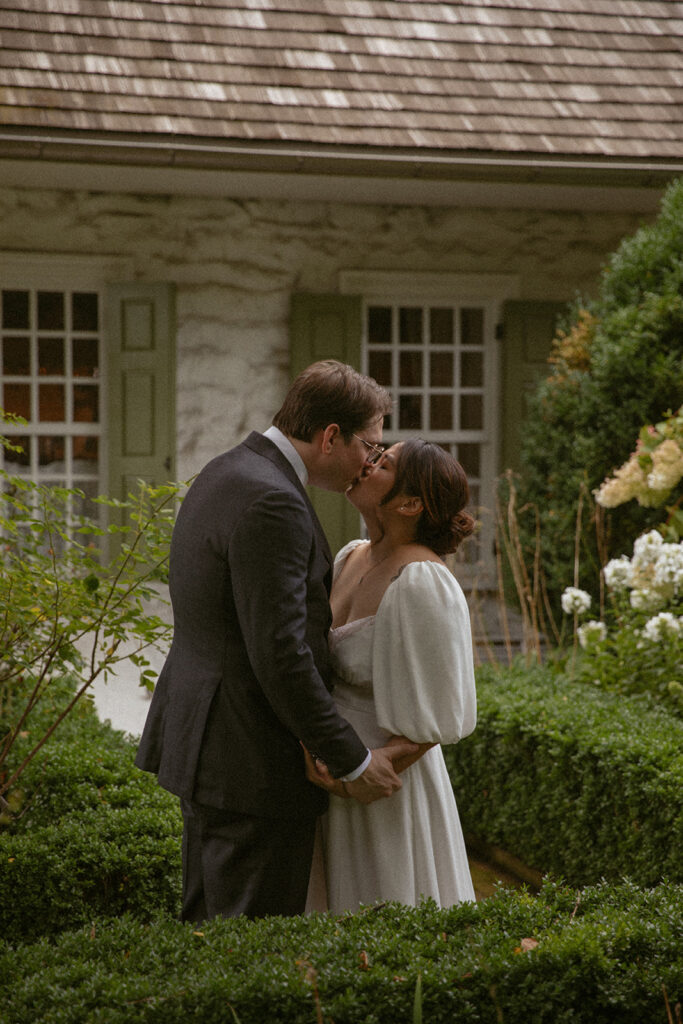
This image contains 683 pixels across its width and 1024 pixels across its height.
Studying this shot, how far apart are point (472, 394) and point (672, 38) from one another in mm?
3243

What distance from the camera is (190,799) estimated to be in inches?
102

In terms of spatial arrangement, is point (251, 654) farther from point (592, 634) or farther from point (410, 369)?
point (410, 369)

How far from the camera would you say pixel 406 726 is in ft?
8.29

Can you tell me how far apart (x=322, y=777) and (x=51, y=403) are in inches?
250

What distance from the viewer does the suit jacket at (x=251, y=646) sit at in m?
2.42

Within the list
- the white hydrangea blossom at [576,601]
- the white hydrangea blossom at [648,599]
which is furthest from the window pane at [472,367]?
the white hydrangea blossom at [648,599]

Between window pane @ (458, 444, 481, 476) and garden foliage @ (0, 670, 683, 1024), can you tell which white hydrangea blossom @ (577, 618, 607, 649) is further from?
window pane @ (458, 444, 481, 476)

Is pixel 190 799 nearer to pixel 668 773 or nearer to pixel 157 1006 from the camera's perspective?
pixel 157 1006

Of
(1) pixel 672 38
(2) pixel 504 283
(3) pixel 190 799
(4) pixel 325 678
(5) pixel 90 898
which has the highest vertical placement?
(1) pixel 672 38

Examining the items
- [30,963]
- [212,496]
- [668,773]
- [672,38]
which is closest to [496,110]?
[672,38]

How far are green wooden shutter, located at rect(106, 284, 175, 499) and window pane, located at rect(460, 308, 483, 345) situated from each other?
7.76ft

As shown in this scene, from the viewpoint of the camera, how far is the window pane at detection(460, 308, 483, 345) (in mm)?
8906

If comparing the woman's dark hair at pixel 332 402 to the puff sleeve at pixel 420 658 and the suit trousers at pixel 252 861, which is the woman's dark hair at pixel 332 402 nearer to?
the puff sleeve at pixel 420 658

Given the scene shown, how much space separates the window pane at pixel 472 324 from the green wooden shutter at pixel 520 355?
39 cm
